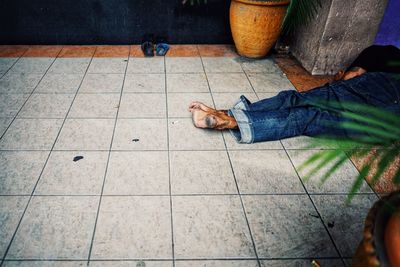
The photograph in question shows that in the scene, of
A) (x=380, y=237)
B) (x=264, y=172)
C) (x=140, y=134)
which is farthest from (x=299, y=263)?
(x=140, y=134)

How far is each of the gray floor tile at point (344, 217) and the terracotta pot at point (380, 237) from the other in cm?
73

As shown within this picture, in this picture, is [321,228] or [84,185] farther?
[84,185]

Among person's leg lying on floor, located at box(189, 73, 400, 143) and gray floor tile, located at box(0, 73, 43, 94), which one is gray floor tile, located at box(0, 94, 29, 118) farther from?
person's leg lying on floor, located at box(189, 73, 400, 143)

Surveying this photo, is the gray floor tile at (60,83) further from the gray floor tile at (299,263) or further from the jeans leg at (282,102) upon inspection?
the gray floor tile at (299,263)

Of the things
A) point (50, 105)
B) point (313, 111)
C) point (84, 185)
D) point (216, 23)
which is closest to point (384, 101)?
point (313, 111)

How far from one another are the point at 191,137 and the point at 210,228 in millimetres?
784

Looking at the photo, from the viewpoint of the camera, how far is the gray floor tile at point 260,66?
3.19 meters

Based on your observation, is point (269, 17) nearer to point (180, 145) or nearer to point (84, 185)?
point (180, 145)

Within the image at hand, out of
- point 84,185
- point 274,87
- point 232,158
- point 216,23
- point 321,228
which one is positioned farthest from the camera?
point 216,23

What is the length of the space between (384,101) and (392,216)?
4.83 feet

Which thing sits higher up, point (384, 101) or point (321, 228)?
point (384, 101)

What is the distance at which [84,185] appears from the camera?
5.89ft

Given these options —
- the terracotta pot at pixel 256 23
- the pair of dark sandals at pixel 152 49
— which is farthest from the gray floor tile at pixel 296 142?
the pair of dark sandals at pixel 152 49

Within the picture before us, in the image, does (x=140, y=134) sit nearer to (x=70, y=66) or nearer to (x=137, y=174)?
(x=137, y=174)
